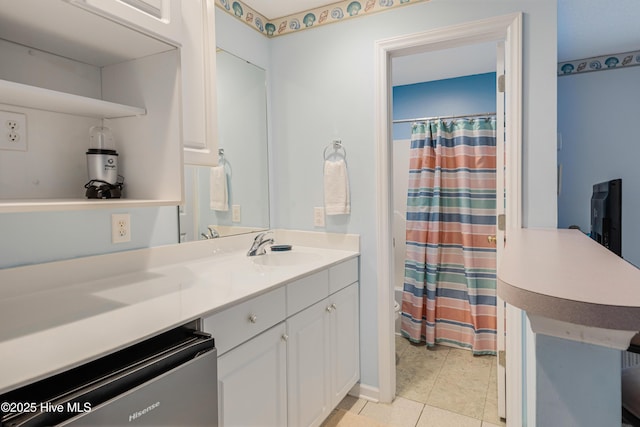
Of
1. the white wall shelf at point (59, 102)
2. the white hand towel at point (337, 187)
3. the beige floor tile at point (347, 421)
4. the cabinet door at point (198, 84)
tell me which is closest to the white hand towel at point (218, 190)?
the cabinet door at point (198, 84)

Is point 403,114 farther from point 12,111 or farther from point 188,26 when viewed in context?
point 12,111

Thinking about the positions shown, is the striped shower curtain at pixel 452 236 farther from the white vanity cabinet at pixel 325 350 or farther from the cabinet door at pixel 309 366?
the cabinet door at pixel 309 366

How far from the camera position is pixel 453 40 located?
192cm

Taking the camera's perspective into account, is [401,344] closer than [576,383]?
No

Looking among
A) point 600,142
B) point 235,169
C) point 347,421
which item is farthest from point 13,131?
point 600,142

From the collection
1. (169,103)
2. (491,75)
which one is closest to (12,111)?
Answer: (169,103)

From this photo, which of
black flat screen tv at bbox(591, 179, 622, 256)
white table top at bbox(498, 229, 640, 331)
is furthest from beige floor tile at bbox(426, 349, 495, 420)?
white table top at bbox(498, 229, 640, 331)

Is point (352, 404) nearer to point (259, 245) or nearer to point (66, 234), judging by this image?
point (259, 245)

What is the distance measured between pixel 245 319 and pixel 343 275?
82 centimetres

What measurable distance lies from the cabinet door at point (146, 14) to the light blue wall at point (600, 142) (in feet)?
11.1

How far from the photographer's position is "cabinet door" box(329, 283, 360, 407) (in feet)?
6.26

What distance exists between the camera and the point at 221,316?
1.19 m

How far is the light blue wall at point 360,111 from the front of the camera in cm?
172

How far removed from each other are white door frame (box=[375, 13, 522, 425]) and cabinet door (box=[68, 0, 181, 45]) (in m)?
1.18
